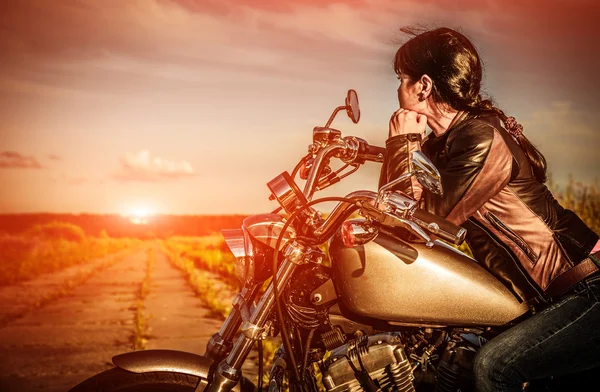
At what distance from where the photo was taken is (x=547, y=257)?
2.35m

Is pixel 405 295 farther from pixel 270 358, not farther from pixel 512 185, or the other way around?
pixel 270 358

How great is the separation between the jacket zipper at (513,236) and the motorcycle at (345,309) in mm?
176

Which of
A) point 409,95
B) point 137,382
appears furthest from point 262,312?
point 409,95

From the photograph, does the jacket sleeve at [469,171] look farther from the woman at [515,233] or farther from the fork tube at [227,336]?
the fork tube at [227,336]

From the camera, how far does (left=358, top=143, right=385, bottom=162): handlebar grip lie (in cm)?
253

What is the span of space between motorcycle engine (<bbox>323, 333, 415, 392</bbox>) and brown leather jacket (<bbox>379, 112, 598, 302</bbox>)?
1.72 feet

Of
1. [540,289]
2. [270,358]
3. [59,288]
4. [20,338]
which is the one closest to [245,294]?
[540,289]

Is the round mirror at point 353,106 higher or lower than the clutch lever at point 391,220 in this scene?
higher

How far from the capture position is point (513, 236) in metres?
2.36

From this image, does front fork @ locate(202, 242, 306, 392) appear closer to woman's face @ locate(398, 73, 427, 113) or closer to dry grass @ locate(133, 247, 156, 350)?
woman's face @ locate(398, 73, 427, 113)

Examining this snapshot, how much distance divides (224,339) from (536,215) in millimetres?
1438

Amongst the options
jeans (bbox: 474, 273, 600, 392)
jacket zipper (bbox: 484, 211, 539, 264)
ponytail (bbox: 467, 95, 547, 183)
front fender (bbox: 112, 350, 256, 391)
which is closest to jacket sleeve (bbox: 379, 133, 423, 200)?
jacket zipper (bbox: 484, 211, 539, 264)

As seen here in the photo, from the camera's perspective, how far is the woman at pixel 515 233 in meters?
2.18

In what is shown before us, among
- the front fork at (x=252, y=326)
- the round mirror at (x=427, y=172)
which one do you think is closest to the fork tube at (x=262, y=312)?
the front fork at (x=252, y=326)
